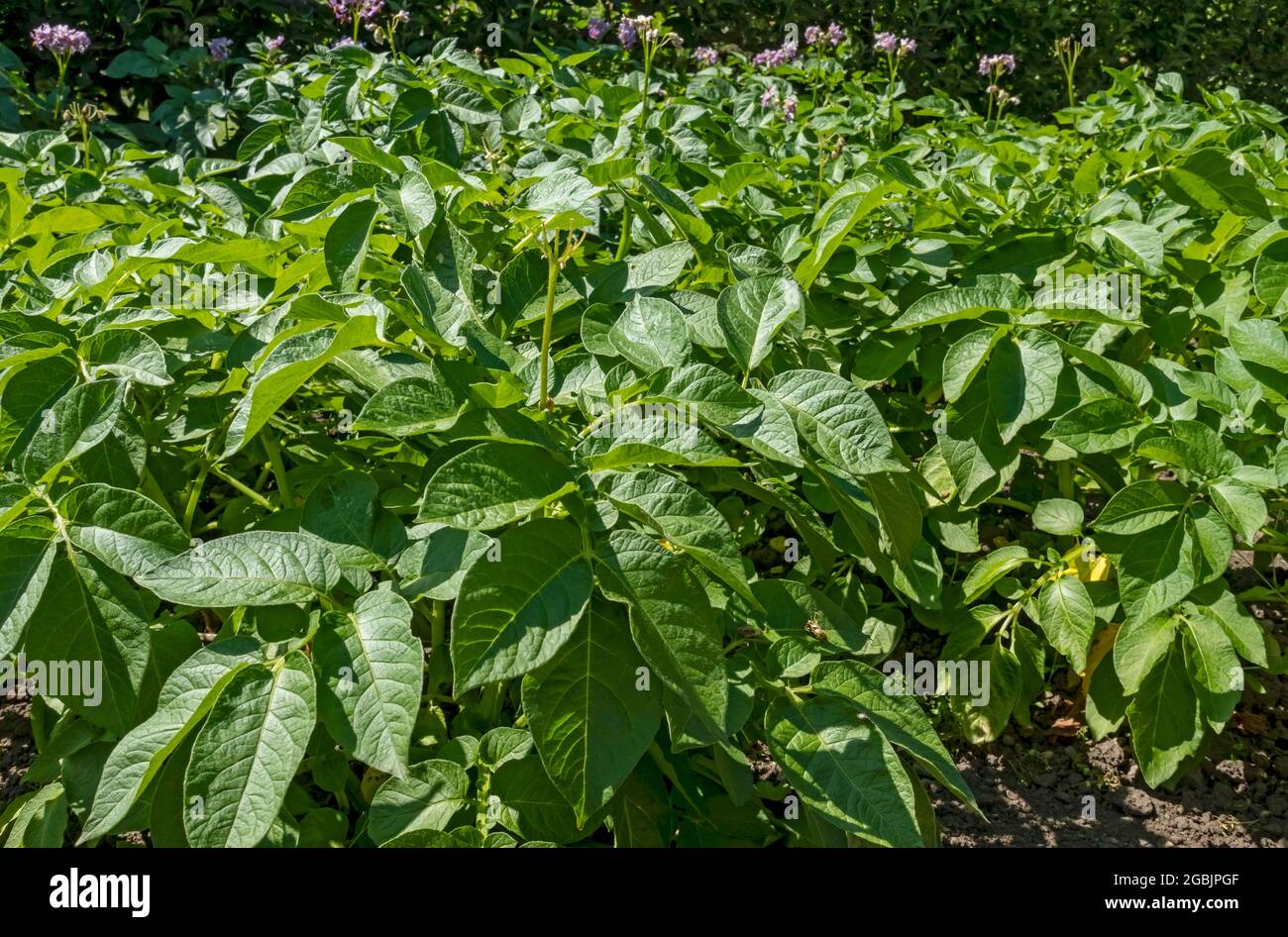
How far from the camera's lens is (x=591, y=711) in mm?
1235

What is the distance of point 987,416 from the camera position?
6.21ft

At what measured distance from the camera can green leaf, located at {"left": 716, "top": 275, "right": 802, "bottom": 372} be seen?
4.84 ft

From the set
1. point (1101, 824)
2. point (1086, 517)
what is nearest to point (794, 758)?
point (1101, 824)

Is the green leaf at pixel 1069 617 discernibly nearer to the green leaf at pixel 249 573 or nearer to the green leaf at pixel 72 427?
the green leaf at pixel 249 573

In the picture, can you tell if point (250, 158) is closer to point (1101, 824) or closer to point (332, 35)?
point (1101, 824)

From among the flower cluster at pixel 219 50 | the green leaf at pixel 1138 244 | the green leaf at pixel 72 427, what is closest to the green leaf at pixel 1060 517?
the green leaf at pixel 1138 244

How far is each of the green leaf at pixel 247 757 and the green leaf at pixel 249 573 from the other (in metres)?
0.10

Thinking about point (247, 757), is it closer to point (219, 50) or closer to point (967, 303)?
point (967, 303)

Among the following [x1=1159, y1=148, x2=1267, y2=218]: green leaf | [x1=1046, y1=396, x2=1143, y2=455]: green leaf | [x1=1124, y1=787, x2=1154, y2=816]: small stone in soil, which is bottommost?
[x1=1124, y1=787, x2=1154, y2=816]: small stone in soil

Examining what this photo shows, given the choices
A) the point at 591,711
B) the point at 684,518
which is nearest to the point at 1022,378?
the point at 684,518

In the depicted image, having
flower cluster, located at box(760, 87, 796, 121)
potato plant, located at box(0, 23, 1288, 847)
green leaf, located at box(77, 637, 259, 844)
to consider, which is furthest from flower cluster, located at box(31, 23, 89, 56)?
green leaf, located at box(77, 637, 259, 844)

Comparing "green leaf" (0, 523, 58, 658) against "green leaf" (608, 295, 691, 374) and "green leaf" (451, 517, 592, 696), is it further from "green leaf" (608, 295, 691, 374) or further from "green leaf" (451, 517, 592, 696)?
"green leaf" (608, 295, 691, 374)

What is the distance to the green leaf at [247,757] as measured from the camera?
116 centimetres

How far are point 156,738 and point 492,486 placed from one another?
1.45ft
